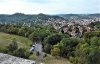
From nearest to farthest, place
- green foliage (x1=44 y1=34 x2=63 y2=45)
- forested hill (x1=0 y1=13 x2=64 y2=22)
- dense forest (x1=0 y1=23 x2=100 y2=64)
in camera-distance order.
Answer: dense forest (x1=0 y1=23 x2=100 y2=64)
green foliage (x1=44 y1=34 x2=63 y2=45)
forested hill (x1=0 y1=13 x2=64 y2=22)

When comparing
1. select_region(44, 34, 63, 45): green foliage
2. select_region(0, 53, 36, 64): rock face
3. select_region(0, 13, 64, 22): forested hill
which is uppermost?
select_region(0, 53, 36, 64): rock face

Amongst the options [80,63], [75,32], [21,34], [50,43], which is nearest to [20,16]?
[75,32]

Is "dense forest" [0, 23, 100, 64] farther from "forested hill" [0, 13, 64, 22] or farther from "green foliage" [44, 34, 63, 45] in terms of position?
"forested hill" [0, 13, 64, 22]

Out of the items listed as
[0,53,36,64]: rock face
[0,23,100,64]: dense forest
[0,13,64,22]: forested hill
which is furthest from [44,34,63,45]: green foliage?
[0,13,64,22]: forested hill

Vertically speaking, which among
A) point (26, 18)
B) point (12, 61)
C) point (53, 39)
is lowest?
point (26, 18)

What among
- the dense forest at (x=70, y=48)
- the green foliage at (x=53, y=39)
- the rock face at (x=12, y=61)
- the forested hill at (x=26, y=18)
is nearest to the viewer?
the rock face at (x=12, y=61)

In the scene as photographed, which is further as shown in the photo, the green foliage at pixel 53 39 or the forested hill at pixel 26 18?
the forested hill at pixel 26 18

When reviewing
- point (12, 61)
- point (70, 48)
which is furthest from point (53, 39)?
point (12, 61)

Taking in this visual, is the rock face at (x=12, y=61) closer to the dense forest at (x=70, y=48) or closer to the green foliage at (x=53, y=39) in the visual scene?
the dense forest at (x=70, y=48)

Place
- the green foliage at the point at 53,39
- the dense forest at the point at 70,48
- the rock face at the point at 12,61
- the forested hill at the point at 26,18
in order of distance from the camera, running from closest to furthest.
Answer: the rock face at the point at 12,61
the dense forest at the point at 70,48
the green foliage at the point at 53,39
the forested hill at the point at 26,18

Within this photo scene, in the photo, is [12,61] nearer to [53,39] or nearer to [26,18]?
[53,39]

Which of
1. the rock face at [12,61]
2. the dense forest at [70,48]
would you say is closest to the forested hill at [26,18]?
the dense forest at [70,48]

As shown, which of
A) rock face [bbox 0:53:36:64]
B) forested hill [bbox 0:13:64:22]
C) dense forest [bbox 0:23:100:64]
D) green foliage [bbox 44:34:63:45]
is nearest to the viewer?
rock face [bbox 0:53:36:64]
